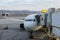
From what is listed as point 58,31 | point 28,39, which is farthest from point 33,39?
point 58,31

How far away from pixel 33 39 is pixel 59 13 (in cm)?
846

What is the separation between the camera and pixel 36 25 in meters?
18.0

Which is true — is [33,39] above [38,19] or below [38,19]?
below

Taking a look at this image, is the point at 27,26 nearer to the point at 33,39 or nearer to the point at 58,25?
the point at 33,39

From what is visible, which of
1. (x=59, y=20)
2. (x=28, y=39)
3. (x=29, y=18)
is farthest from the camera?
(x=29, y=18)

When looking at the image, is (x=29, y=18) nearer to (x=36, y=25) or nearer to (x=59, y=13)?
(x=36, y=25)

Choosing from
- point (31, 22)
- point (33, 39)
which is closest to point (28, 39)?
point (33, 39)

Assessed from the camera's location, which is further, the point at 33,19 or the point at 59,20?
the point at 33,19

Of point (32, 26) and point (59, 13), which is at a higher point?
point (59, 13)

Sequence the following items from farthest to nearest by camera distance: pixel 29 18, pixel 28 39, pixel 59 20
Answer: pixel 29 18 → pixel 28 39 → pixel 59 20

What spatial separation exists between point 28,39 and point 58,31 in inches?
316

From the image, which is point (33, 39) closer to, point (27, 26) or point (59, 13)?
point (27, 26)

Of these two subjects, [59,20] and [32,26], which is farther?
[32,26]

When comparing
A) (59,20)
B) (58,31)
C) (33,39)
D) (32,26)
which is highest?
(59,20)
